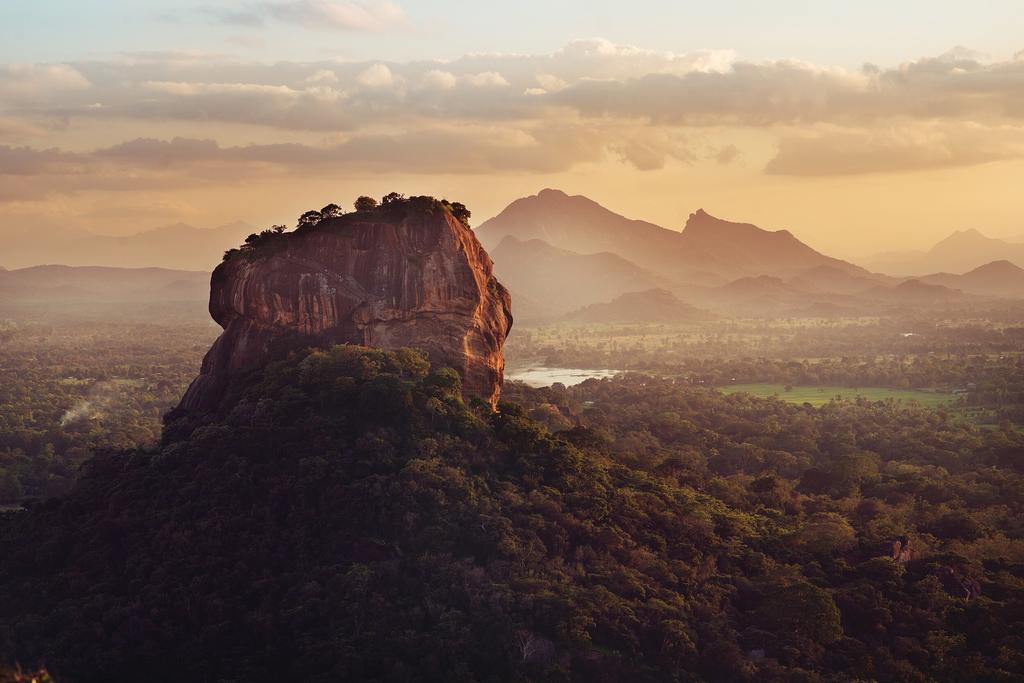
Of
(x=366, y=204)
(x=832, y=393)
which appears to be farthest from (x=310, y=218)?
(x=832, y=393)

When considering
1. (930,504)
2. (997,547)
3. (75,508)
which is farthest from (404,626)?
(930,504)

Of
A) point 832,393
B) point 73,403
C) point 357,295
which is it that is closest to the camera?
point 357,295

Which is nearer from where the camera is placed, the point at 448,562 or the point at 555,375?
the point at 448,562

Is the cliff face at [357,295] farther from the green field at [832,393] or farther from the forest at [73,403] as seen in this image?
the green field at [832,393]

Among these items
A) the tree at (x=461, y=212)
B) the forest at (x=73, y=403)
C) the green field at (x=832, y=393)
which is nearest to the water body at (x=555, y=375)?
the green field at (x=832, y=393)

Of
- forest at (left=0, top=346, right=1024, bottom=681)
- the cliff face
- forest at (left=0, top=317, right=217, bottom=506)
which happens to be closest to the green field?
forest at (left=0, top=346, right=1024, bottom=681)

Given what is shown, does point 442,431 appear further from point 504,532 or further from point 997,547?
point 997,547

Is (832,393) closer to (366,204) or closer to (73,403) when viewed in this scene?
(366,204)
